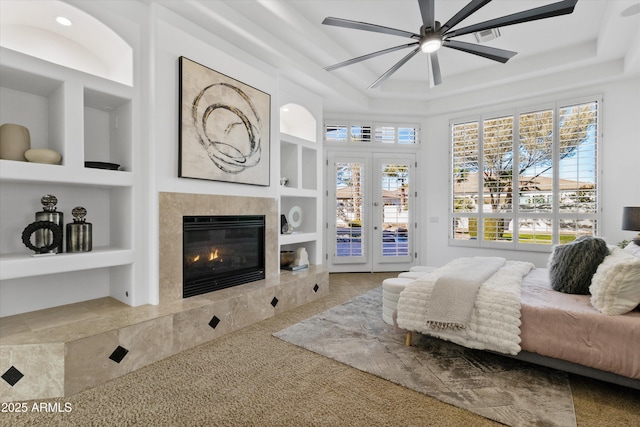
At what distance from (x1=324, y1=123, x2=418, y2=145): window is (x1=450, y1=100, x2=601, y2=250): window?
2.74 ft

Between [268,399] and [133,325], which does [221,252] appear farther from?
[268,399]

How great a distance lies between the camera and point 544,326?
7.10ft

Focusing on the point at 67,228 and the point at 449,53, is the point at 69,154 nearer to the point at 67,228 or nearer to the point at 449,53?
the point at 67,228

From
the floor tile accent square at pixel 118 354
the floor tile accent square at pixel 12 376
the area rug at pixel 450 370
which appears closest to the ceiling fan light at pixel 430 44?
the area rug at pixel 450 370

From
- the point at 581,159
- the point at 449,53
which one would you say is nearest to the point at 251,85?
the point at 449,53

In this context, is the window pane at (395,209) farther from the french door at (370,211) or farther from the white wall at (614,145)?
the white wall at (614,145)

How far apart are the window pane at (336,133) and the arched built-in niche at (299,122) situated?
3.26 feet

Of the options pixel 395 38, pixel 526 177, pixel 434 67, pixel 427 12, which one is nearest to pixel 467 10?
pixel 427 12

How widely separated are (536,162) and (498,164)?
518 millimetres

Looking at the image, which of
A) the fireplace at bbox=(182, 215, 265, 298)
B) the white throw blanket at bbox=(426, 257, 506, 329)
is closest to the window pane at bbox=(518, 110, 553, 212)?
the white throw blanket at bbox=(426, 257, 506, 329)

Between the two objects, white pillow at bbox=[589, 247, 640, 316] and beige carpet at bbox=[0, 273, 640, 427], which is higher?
white pillow at bbox=[589, 247, 640, 316]

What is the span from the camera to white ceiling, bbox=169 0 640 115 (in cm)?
326

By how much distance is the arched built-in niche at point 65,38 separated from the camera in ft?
8.11

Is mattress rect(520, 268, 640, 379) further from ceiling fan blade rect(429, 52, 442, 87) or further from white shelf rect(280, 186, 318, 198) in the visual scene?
white shelf rect(280, 186, 318, 198)
